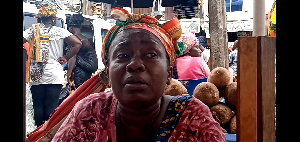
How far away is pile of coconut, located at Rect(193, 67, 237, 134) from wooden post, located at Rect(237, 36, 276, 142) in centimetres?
127

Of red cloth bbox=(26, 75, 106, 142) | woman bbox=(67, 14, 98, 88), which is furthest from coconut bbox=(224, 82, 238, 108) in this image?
woman bbox=(67, 14, 98, 88)

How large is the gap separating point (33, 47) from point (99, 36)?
8.99 feet

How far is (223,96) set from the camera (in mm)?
2869

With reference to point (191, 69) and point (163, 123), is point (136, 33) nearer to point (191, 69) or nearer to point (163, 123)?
point (163, 123)

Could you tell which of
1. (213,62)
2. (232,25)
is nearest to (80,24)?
(213,62)

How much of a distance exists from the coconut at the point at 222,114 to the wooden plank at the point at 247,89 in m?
1.28

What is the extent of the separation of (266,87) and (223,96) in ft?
5.05

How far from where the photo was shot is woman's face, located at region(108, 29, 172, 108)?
161cm

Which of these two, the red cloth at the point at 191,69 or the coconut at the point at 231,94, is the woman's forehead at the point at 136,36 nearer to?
the coconut at the point at 231,94

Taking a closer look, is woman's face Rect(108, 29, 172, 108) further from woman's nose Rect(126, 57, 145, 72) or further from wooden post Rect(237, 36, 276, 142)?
wooden post Rect(237, 36, 276, 142)

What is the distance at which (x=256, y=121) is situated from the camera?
137 cm

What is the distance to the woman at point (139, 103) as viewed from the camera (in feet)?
5.32

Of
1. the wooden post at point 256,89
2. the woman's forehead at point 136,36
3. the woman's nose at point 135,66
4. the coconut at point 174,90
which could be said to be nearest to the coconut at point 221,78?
the coconut at point 174,90
